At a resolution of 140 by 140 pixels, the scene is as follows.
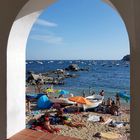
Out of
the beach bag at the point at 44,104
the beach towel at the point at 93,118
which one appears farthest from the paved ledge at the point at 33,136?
the beach bag at the point at 44,104

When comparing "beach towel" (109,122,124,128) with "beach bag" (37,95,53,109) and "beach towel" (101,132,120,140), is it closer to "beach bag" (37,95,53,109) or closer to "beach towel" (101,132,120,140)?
"beach towel" (101,132,120,140)

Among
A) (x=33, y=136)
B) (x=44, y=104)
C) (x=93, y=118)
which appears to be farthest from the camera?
(x=44, y=104)

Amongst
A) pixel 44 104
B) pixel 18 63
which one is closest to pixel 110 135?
pixel 44 104

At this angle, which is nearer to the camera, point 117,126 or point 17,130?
point 17,130

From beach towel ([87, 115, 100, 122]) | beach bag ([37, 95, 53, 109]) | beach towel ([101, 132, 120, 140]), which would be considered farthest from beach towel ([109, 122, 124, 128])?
beach bag ([37, 95, 53, 109])

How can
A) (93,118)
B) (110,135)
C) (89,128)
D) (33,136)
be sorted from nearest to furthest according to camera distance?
(33,136), (110,135), (89,128), (93,118)

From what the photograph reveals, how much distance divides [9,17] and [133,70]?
5.28 ft

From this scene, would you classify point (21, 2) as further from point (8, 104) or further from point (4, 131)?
point (4, 131)

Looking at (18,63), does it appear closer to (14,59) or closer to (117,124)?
(14,59)

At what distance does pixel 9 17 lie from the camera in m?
2.81

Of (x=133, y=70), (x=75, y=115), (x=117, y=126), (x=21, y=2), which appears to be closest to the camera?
(x=133, y=70)

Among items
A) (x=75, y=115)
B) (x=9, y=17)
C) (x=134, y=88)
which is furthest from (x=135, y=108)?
(x=75, y=115)

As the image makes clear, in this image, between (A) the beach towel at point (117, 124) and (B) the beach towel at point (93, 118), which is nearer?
(A) the beach towel at point (117, 124)

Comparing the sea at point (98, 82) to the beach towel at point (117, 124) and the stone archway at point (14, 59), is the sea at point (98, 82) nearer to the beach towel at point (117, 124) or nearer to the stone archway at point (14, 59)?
the beach towel at point (117, 124)
